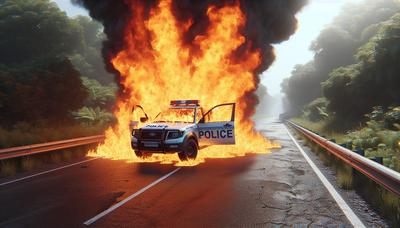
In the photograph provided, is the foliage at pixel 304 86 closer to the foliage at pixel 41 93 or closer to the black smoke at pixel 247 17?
the black smoke at pixel 247 17

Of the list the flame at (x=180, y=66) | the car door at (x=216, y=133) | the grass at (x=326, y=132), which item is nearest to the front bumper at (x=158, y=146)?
the car door at (x=216, y=133)

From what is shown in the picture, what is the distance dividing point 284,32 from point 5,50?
37152 millimetres

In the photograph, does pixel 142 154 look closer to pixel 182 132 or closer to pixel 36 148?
pixel 182 132

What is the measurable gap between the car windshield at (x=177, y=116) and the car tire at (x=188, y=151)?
1186 mm

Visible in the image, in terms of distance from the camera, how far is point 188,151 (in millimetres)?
11898

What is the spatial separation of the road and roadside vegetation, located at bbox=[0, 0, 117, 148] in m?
6.46

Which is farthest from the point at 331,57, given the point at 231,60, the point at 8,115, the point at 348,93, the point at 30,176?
the point at 30,176

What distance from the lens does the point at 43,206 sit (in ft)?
21.7

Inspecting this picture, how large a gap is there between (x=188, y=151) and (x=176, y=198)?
4835 millimetres

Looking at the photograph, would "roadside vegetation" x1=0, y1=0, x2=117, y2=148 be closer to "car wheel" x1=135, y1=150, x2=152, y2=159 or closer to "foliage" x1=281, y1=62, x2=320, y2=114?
"car wheel" x1=135, y1=150, x2=152, y2=159

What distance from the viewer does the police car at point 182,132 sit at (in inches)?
452

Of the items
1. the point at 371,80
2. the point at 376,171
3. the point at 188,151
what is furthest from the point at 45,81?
the point at 376,171

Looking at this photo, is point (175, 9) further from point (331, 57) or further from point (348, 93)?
point (331, 57)

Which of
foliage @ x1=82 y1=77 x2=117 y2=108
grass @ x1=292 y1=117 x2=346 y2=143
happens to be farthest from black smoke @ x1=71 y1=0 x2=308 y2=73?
foliage @ x1=82 y1=77 x2=117 y2=108
